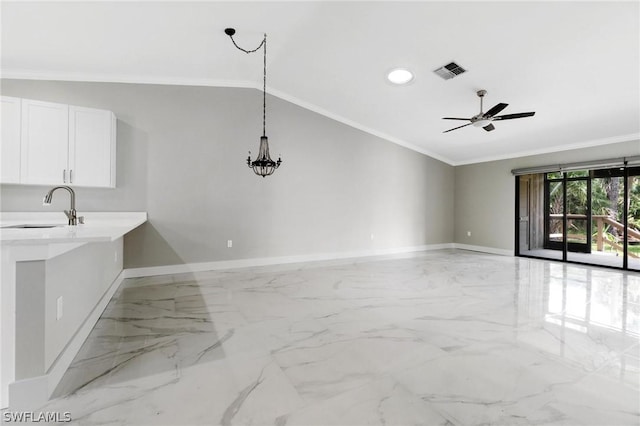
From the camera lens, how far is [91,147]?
14.0 feet

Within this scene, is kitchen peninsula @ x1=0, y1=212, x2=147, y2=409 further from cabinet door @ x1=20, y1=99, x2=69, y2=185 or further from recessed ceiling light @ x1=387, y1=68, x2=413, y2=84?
recessed ceiling light @ x1=387, y1=68, x2=413, y2=84

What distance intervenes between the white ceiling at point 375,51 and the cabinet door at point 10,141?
2.43 ft

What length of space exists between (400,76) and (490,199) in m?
4.56

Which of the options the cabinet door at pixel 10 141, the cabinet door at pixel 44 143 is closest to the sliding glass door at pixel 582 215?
the cabinet door at pixel 44 143

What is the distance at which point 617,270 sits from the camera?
562cm

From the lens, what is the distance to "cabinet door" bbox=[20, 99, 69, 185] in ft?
12.9

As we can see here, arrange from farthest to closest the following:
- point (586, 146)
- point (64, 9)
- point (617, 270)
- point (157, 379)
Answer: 1. point (586, 146)
2. point (617, 270)
3. point (64, 9)
4. point (157, 379)

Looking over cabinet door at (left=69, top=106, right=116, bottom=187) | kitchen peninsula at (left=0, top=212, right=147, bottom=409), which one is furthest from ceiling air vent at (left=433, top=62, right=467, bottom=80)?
cabinet door at (left=69, top=106, right=116, bottom=187)

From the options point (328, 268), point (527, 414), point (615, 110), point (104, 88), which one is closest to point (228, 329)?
point (527, 414)

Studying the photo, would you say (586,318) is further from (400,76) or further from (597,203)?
(597,203)

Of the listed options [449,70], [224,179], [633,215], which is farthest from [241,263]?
[633,215]

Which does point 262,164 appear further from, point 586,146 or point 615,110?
point 586,146

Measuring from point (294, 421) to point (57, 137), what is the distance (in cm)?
455

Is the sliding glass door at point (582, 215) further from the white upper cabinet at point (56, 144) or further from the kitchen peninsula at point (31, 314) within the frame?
the white upper cabinet at point (56, 144)
